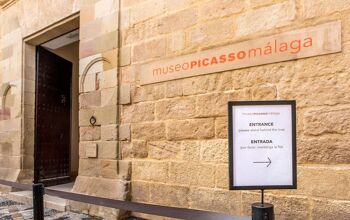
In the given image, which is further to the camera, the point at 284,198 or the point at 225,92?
the point at 225,92

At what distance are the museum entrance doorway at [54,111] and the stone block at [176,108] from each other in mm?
2597

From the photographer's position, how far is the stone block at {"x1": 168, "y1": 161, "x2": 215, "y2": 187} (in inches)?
128

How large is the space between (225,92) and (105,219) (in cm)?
192

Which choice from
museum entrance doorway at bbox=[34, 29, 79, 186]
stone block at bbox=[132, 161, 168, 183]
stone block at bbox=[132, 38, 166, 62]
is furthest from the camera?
museum entrance doorway at bbox=[34, 29, 79, 186]

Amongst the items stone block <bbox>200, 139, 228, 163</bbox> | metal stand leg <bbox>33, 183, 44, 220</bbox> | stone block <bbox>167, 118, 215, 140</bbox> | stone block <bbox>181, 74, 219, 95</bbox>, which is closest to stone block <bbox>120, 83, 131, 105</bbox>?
stone block <bbox>167, 118, 215, 140</bbox>

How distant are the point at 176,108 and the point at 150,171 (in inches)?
28.0

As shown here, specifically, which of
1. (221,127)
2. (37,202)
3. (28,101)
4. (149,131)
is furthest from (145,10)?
(28,101)

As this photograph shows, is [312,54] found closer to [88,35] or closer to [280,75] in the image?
[280,75]

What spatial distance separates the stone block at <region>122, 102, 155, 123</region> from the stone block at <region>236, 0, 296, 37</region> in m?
1.21

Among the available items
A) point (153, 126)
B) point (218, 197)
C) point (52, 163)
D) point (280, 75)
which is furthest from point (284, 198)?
point (52, 163)

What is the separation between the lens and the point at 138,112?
12.8 feet

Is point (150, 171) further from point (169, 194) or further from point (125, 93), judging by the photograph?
point (125, 93)

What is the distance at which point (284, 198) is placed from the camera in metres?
2.79

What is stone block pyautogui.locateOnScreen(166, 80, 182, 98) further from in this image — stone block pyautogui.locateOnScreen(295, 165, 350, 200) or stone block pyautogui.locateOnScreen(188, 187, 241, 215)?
stone block pyautogui.locateOnScreen(295, 165, 350, 200)
